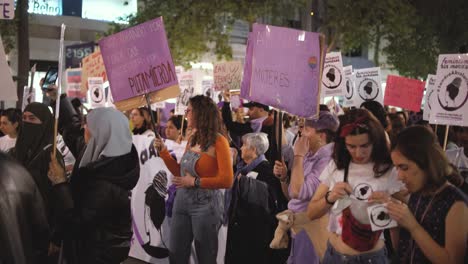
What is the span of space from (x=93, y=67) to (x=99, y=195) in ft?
24.0

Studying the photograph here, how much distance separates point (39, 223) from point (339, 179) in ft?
5.97

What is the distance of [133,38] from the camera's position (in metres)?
6.16

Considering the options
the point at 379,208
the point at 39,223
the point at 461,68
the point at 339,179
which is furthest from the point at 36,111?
the point at 461,68

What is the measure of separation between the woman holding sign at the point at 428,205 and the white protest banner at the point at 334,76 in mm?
5819

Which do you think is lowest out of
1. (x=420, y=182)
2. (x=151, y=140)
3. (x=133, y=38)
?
(x=151, y=140)

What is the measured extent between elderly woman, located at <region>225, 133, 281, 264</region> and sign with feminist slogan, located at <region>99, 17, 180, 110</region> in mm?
1065

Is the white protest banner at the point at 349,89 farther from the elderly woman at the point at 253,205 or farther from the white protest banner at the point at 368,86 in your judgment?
the elderly woman at the point at 253,205

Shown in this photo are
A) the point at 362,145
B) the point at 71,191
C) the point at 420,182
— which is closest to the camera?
the point at 420,182

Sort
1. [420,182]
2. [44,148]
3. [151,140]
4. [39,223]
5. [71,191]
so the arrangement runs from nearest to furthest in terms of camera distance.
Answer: [39,223] < [420,182] < [71,191] < [44,148] < [151,140]

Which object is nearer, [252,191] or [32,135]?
[32,135]

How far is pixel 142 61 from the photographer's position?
241 inches

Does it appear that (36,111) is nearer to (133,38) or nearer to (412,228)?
(133,38)

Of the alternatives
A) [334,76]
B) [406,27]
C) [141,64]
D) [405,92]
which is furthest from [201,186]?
[406,27]

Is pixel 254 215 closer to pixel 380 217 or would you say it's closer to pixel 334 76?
pixel 380 217
